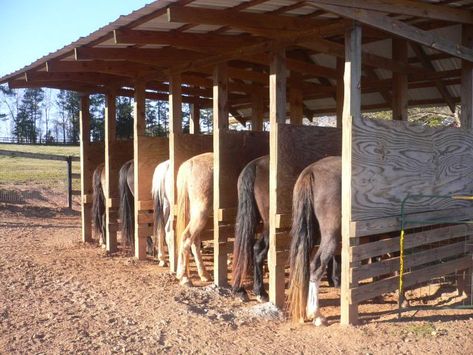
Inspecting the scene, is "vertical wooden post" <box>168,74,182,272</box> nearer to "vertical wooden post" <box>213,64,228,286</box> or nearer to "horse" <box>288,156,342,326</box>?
"vertical wooden post" <box>213,64,228,286</box>

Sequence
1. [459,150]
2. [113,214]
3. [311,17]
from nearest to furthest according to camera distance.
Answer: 1. [311,17]
2. [459,150]
3. [113,214]

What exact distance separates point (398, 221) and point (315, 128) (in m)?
1.49

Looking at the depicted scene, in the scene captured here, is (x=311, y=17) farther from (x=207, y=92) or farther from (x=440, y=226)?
(x=207, y=92)

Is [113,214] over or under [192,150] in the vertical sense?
under

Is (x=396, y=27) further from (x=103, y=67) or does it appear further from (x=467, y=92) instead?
(x=103, y=67)

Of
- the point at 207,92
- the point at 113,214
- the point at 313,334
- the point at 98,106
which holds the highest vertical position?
the point at 98,106

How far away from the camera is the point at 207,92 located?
30.3ft

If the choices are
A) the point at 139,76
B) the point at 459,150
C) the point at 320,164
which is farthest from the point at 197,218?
the point at 459,150

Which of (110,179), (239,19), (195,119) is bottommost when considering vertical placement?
(110,179)

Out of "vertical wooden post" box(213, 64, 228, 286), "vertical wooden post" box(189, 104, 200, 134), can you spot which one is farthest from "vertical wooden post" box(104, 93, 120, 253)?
"vertical wooden post" box(213, 64, 228, 286)

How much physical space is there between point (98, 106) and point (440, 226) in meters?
44.0

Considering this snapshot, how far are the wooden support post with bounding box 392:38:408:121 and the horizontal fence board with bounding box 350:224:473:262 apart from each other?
1.84 metres

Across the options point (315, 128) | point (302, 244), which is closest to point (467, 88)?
point (315, 128)

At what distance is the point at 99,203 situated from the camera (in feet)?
30.2
